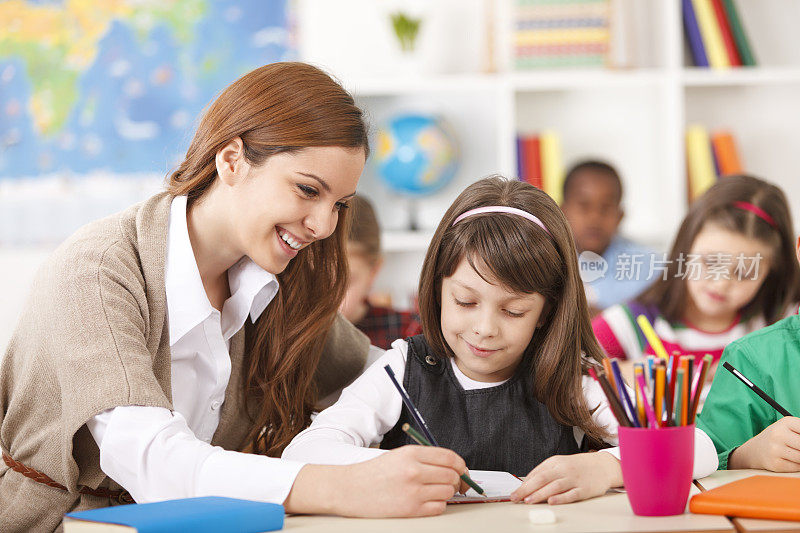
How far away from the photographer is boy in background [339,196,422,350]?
2428 millimetres

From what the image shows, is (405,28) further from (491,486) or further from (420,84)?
(491,486)

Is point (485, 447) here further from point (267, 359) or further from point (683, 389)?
point (683, 389)

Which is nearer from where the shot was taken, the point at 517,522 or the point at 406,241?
the point at 517,522

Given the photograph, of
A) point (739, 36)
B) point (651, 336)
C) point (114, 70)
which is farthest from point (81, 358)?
point (739, 36)

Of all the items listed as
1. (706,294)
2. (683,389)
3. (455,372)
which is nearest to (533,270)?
(455,372)

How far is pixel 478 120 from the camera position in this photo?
359 cm

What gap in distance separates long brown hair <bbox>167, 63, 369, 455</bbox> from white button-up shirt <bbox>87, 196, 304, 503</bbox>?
0.07 meters

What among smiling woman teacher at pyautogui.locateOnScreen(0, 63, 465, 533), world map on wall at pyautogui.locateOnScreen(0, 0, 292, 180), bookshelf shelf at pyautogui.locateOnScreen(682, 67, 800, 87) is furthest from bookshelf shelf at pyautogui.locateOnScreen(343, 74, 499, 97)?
smiling woman teacher at pyautogui.locateOnScreen(0, 63, 465, 533)

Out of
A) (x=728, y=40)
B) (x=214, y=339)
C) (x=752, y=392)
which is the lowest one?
(x=752, y=392)

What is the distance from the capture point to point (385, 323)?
265 cm

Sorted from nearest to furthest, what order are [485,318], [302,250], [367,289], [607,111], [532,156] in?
[485,318]
[302,250]
[367,289]
[532,156]
[607,111]

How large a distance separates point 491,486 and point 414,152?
2.36 metres

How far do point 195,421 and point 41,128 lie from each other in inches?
104

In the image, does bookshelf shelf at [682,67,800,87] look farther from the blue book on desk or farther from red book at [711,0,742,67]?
the blue book on desk
